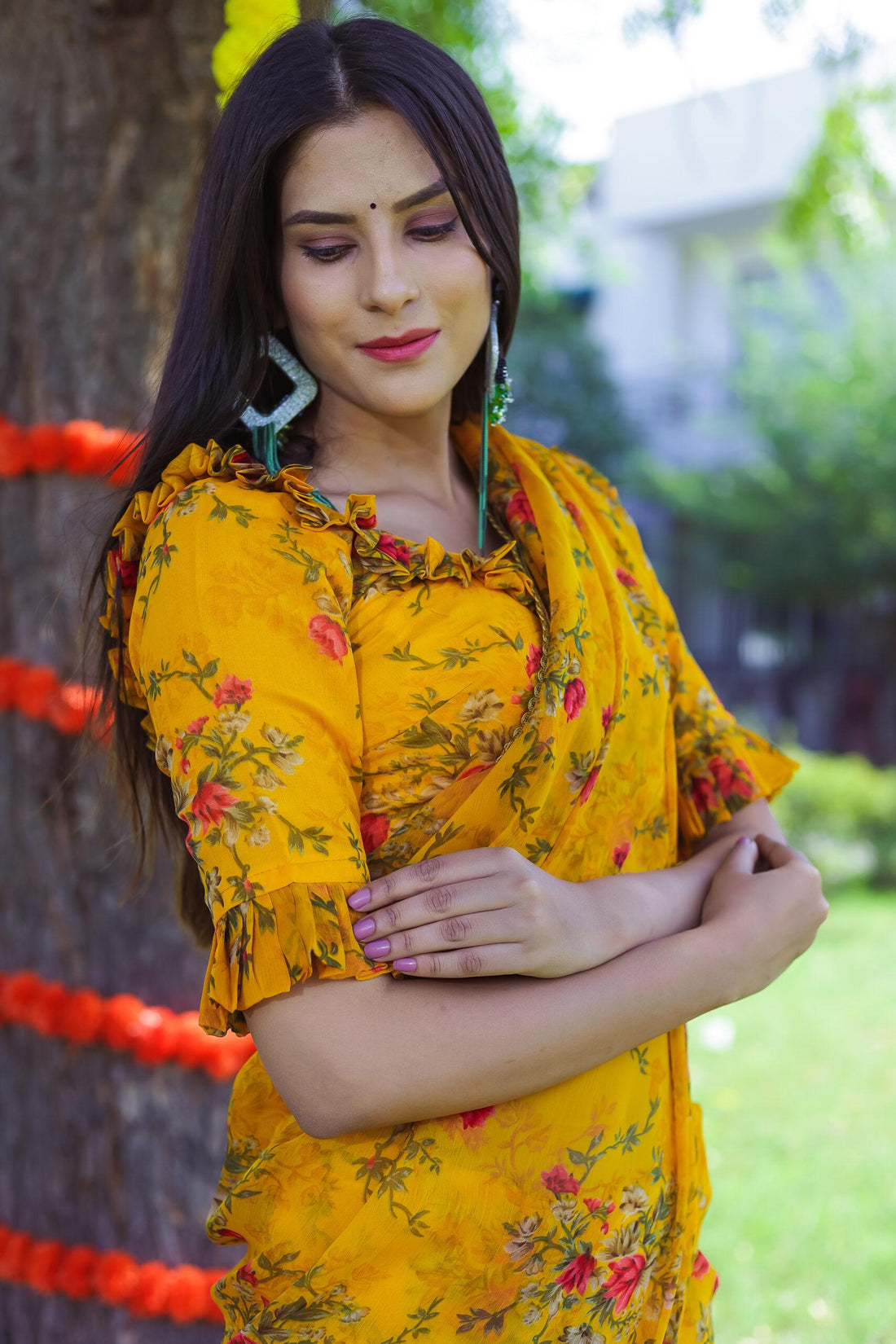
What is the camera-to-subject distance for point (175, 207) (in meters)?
2.47

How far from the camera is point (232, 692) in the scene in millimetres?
1209

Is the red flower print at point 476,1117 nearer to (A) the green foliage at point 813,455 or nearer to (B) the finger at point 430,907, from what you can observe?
(B) the finger at point 430,907

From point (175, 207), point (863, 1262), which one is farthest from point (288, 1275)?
point (863, 1262)

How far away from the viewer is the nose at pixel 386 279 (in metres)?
1.42

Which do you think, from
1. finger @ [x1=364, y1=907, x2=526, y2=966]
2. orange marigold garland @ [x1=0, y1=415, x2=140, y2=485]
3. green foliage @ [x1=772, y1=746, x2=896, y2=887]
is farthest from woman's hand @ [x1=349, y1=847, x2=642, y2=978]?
green foliage @ [x1=772, y1=746, x2=896, y2=887]

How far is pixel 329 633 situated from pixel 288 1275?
0.70 m

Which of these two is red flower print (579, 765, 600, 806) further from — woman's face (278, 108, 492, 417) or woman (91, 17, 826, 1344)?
woman's face (278, 108, 492, 417)

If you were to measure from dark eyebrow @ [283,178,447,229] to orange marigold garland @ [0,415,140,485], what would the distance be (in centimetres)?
106

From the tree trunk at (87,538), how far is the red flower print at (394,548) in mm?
1219

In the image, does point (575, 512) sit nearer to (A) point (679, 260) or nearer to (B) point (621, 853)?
(B) point (621, 853)

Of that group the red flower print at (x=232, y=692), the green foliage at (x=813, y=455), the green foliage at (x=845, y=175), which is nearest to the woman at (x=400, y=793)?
the red flower print at (x=232, y=692)

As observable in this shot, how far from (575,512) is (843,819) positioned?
757cm

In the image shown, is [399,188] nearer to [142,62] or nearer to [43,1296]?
[142,62]

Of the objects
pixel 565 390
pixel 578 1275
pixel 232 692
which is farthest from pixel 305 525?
pixel 565 390
